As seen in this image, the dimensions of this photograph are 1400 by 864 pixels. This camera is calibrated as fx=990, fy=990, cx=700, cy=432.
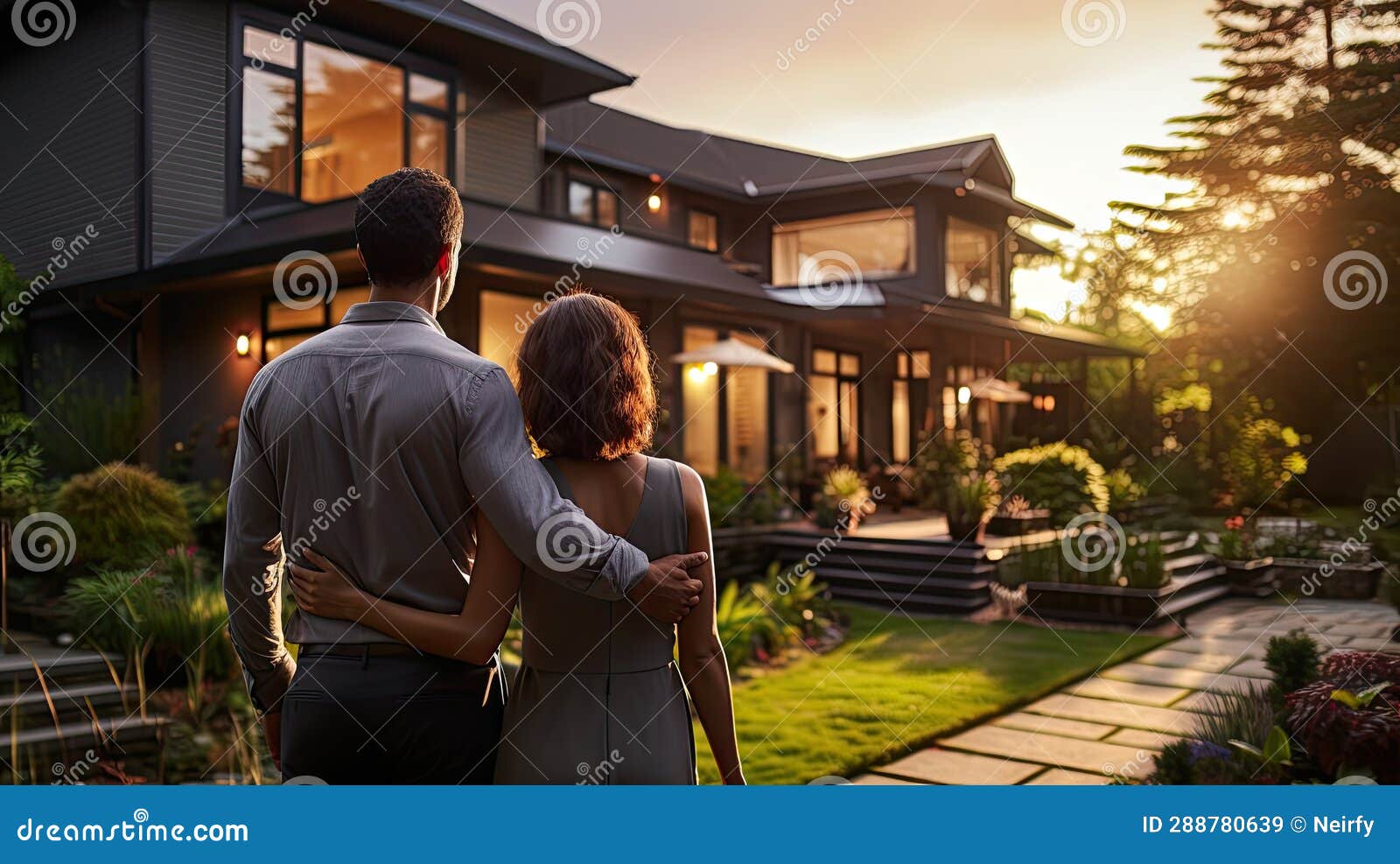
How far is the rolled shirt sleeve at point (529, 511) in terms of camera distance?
1835mm

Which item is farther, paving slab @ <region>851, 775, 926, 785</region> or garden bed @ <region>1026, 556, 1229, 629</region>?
garden bed @ <region>1026, 556, 1229, 629</region>

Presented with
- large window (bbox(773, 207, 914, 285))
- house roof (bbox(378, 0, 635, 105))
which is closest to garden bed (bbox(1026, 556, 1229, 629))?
house roof (bbox(378, 0, 635, 105))

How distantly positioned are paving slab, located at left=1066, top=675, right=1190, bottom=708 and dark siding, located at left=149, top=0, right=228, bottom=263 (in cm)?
666

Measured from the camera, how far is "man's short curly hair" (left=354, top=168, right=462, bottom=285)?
6.64ft

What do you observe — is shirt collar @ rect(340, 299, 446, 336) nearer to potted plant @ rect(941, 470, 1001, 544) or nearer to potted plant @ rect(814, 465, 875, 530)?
potted plant @ rect(941, 470, 1001, 544)

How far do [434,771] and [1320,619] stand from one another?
258 inches

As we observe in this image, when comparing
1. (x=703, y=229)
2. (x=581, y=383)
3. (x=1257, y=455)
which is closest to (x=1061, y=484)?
(x=1257, y=455)

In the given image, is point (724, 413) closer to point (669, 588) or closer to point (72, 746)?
point (72, 746)

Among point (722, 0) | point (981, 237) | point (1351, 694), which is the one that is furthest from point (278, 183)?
point (981, 237)

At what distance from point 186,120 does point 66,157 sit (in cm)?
255

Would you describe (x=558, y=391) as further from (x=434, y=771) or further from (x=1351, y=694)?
(x=1351, y=694)

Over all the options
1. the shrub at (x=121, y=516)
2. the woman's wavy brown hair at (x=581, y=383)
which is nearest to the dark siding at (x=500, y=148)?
the shrub at (x=121, y=516)

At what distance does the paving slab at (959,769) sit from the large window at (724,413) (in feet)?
27.3

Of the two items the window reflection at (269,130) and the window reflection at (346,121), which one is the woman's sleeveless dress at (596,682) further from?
the window reflection at (346,121)
